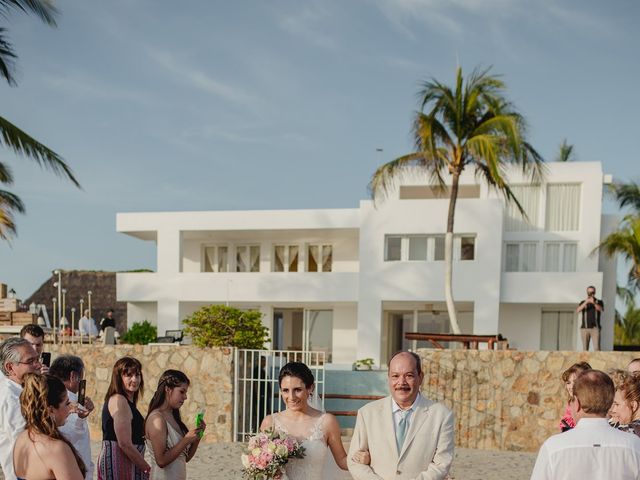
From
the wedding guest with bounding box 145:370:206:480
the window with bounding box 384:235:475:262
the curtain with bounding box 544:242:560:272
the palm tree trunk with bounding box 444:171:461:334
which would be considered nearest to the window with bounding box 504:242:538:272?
the curtain with bounding box 544:242:560:272

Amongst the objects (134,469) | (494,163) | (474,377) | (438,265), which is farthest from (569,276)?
(134,469)

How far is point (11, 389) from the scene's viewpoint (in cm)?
515

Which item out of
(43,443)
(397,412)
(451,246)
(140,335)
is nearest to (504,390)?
(451,246)

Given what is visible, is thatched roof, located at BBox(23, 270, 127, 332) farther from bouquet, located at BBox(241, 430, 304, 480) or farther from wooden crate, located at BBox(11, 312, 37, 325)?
bouquet, located at BBox(241, 430, 304, 480)

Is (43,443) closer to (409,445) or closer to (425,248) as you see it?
(409,445)

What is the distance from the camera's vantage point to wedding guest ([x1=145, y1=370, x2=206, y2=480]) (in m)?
5.74

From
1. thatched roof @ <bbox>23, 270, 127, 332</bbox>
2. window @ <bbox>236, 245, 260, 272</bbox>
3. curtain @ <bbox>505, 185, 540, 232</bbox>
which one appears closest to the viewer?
curtain @ <bbox>505, 185, 540, 232</bbox>

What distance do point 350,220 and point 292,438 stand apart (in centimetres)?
2439

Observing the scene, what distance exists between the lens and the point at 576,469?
12.8 ft

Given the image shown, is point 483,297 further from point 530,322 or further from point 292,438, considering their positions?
point 292,438

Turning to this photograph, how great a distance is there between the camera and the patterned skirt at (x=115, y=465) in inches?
232

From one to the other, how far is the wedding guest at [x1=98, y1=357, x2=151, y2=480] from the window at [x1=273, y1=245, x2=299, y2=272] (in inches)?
1016

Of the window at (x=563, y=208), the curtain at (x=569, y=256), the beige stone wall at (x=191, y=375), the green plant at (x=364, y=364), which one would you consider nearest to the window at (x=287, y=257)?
the green plant at (x=364, y=364)

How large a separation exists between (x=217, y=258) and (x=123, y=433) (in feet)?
90.0
